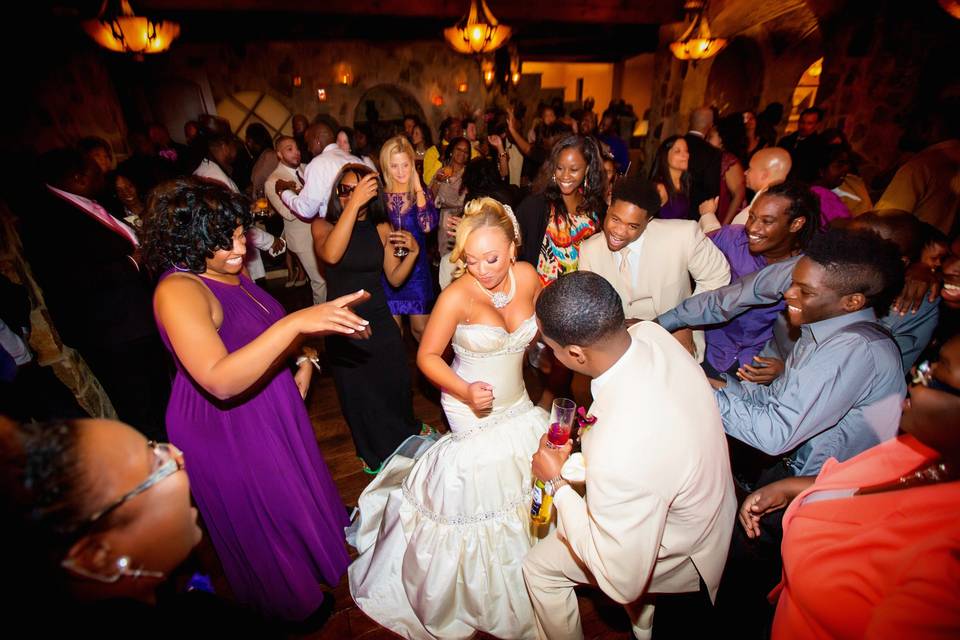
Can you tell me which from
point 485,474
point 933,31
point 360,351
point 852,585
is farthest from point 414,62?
point 852,585

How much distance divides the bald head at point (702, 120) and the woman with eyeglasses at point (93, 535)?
5.94 meters

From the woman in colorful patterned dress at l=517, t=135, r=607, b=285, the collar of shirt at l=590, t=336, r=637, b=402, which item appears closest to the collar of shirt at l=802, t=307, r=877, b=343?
the collar of shirt at l=590, t=336, r=637, b=402

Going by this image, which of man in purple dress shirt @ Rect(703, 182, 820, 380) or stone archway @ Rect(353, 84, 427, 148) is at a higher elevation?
stone archway @ Rect(353, 84, 427, 148)

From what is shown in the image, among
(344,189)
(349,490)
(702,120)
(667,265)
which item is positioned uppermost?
(702,120)

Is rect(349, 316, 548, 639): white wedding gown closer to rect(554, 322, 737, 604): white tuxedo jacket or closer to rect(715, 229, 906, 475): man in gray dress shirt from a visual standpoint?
rect(554, 322, 737, 604): white tuxedo jacket

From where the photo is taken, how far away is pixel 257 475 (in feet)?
5.60

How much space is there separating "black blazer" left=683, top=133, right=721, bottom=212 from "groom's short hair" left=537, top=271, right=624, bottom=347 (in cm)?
352

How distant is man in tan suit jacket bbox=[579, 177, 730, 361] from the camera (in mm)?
2479

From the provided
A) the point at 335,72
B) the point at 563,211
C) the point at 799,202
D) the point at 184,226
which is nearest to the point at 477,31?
the point at 563,211

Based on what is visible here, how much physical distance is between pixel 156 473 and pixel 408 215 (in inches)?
99.7

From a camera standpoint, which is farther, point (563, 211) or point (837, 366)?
point (563, 211)

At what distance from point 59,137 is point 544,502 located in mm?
6651

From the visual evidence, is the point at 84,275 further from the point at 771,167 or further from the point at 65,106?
the point at 771,167

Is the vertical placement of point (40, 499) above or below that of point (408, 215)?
below
